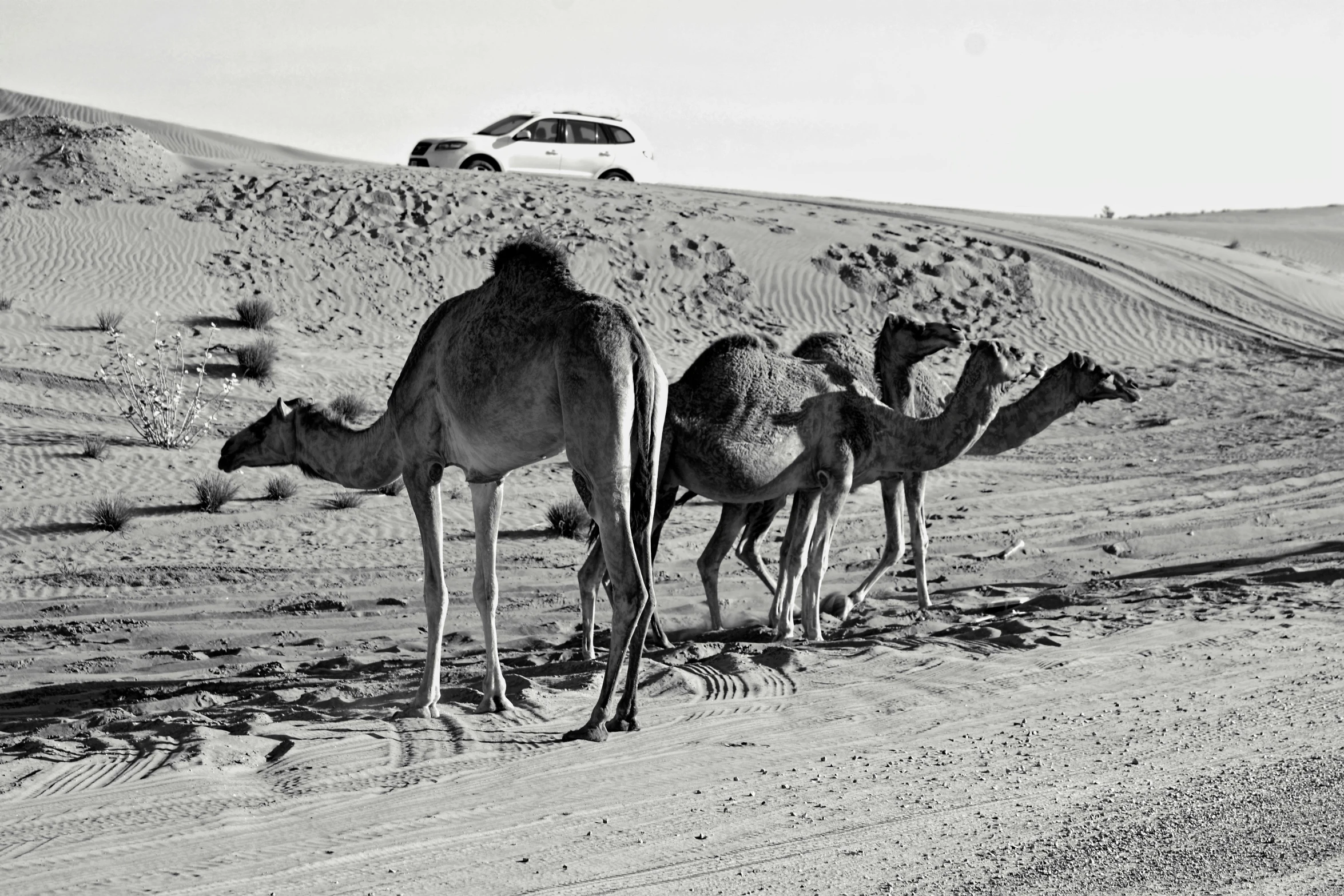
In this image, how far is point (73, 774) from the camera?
6.30m

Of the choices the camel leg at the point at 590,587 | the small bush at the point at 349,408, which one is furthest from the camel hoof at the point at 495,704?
the small bush at the point at 349,408

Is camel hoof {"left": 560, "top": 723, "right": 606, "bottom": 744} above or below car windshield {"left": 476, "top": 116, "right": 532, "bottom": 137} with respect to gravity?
below

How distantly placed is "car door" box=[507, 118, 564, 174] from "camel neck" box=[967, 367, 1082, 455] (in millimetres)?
23728

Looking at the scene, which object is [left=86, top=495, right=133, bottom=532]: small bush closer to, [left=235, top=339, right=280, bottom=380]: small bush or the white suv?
[left=235, top=339, right=280, bottom=380]: small bush

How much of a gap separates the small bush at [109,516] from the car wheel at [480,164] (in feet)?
67.3

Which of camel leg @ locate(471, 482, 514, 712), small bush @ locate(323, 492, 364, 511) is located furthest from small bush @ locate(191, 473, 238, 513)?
camel leg @ locate(471, 482, 514, 712)

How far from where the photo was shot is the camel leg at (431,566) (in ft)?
25.0

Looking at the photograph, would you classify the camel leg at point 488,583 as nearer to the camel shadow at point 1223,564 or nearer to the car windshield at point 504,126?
the camel shadow at point 1223,564

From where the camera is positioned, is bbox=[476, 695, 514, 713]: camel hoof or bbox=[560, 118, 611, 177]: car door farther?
bbox=[560, 118, 611, 177]: car door

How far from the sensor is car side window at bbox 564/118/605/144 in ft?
114

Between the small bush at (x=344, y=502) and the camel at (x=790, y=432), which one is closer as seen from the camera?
the camel at (x=790, y=432)

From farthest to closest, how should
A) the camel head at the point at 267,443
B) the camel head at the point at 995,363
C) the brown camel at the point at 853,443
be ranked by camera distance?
1. the camel head at the point at 995,363
2. the brown camel at the point at 853,443
3. the camel head at the point at 267,443

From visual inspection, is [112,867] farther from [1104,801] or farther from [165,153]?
[165,153]

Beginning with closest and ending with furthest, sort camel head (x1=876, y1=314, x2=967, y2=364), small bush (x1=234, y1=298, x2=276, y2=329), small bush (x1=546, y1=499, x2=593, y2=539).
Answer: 1. camel head (x1=876, y1=314, x2=967, y2=364)
2. small bush (x1=546, y1=499, x2=593, y2=539)
3. small bush (x1=234, y1=298, x2=276, y2=329)
